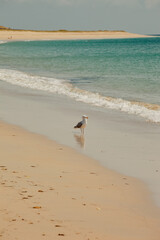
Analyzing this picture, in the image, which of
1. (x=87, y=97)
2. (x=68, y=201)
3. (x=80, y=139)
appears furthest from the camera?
(x=87, y=97)

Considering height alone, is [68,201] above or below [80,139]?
below

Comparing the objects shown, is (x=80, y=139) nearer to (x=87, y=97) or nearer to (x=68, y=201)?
(x=68, y=201)

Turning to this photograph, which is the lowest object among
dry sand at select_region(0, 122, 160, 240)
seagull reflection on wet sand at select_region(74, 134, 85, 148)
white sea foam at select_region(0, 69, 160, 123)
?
dry sand at select_region(0, 122, 160, 240)

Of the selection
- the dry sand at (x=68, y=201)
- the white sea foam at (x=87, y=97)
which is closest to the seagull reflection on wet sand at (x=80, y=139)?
the dry sand at (x=68, y=201)

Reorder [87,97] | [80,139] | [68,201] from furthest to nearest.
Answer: [87,97]
[80,139]
[68,201]

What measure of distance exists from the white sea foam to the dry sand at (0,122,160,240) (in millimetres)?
5498

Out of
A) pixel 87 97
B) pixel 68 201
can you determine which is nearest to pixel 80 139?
pixel 68 201

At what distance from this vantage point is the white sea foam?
1400 cm

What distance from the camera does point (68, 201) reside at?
6.00 metres

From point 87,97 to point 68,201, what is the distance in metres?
11.6

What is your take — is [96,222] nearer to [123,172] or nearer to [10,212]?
[10,212]

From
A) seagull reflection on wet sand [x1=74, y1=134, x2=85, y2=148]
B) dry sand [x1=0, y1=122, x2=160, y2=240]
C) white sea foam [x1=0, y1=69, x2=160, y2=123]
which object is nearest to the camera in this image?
dry sand [x1=0, y1=122, x2=160, y2=240]

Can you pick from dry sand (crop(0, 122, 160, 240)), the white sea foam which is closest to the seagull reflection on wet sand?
dry sand (crop(0, 122, 160, 240))

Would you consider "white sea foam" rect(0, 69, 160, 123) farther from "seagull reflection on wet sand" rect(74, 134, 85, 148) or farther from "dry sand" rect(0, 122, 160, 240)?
"dry sand" rect(0, 122, 160, 240)
